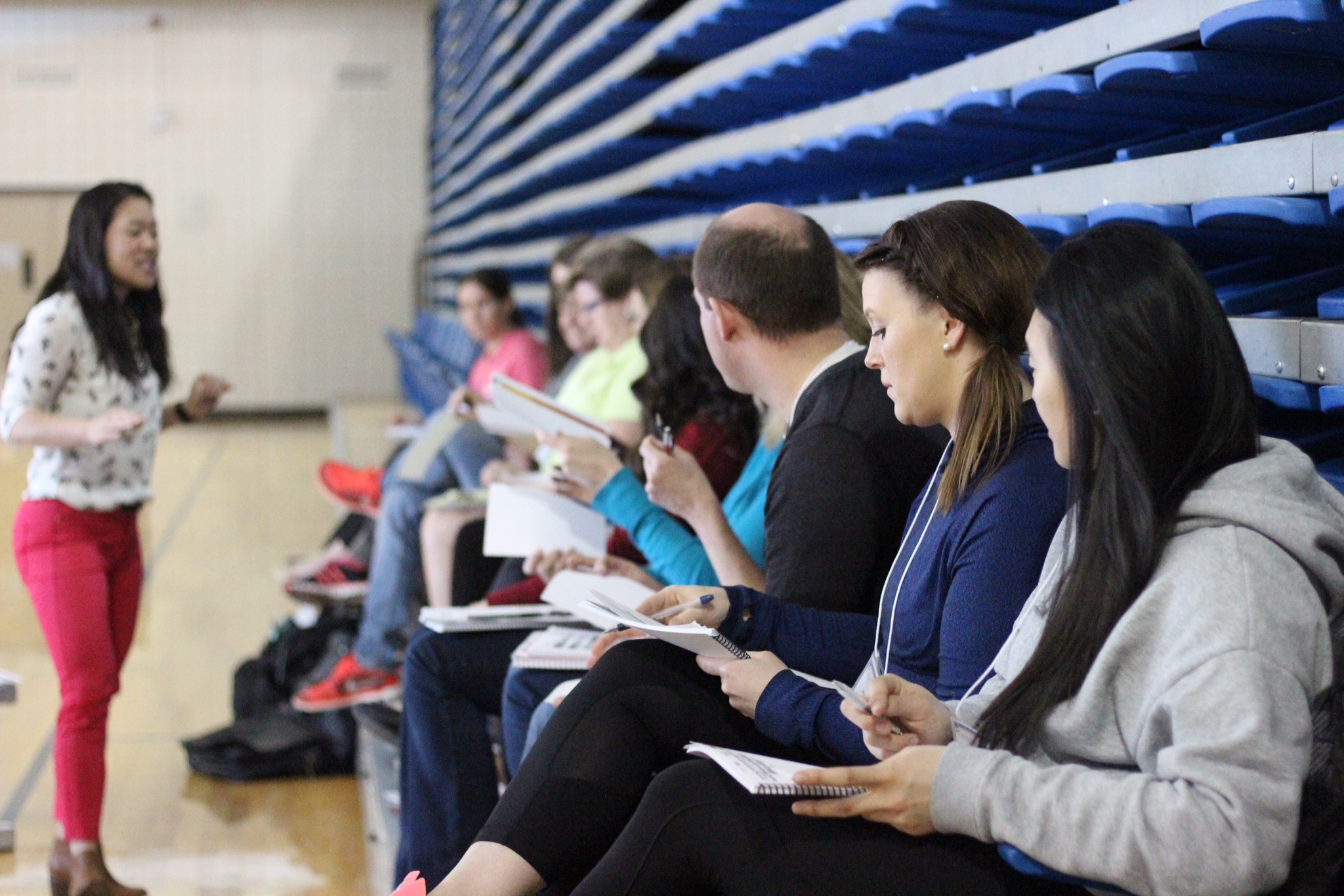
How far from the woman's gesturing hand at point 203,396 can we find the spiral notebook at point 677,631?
6.46 feet

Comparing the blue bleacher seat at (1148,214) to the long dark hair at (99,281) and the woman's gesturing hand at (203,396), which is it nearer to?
the long dark hair at (99,281)

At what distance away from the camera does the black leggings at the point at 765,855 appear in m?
1.38

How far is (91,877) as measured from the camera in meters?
2.92

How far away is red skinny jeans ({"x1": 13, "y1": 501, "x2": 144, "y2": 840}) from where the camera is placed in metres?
2.96

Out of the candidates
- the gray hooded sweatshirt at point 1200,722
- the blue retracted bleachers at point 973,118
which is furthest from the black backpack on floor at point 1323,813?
the blue retracted bleachers at point 973,118

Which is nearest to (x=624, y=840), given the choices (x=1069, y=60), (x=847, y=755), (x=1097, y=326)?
(x=847, y=755)

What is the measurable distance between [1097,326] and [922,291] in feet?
1.48

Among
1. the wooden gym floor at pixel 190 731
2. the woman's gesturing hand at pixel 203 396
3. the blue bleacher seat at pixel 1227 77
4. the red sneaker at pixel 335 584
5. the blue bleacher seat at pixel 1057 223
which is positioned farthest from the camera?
the red sneaker at pixel 335 584

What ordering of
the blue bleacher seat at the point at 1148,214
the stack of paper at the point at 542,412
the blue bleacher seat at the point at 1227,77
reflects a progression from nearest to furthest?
1. the blue bleacher seat at the point at 1227,77
2. the blue bleacher seat at the point at 1148,214
3. the stack of paper at the point at 542,412

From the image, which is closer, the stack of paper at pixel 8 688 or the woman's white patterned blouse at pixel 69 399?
the stack of paper at pixel 8 688

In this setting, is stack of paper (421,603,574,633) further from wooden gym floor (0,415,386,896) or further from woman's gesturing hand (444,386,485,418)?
woman's gesturing hand (444,386,485,418)

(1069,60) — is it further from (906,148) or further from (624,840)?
(624,840)

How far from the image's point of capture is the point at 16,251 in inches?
518

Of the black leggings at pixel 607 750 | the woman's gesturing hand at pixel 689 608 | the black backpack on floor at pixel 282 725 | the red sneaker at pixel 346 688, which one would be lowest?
the black backpack on floor at pixel 282 725
